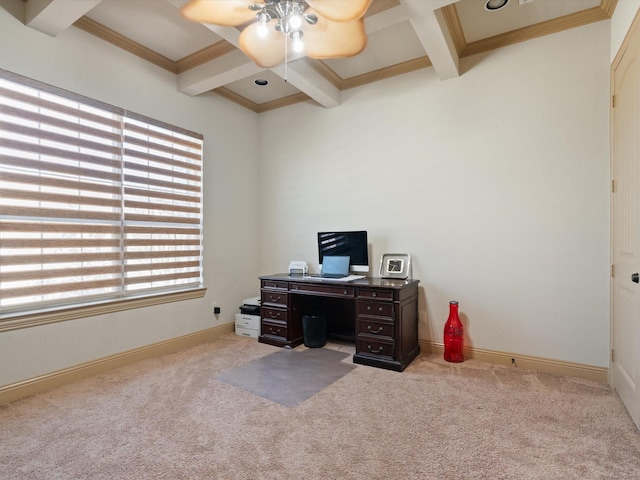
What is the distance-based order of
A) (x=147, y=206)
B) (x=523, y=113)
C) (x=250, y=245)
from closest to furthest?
(x=523, y=113), (x=147, y=206), (x=250, y=245)

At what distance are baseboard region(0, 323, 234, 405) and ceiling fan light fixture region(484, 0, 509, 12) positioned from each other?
4.13 meters

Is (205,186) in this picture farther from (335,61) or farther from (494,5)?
(494,5)

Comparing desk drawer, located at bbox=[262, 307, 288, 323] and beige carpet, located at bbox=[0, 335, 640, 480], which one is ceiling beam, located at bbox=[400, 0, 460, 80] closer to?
beige carpet, located at bbox=[0, 335, 640, 480]

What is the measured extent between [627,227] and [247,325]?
12.0 ft

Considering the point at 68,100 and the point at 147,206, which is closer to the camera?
the point at 68,100

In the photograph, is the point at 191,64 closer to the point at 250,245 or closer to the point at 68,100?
the point at 68,100

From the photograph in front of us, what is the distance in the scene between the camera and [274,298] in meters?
3.81

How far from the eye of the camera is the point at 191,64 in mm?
3514

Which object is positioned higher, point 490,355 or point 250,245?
point 250,245

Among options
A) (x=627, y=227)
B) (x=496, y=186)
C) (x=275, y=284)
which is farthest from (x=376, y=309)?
(x=627, y=227)

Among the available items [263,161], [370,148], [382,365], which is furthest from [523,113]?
[263,161]

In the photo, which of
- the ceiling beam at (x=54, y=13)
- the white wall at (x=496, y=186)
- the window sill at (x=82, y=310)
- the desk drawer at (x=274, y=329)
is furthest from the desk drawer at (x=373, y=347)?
the ceiling beam at (x=54, y=13)

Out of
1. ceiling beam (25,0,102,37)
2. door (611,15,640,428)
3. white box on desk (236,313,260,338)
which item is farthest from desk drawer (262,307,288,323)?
ceiling beam (25,0,102,37)

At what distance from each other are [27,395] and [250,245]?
264cm
